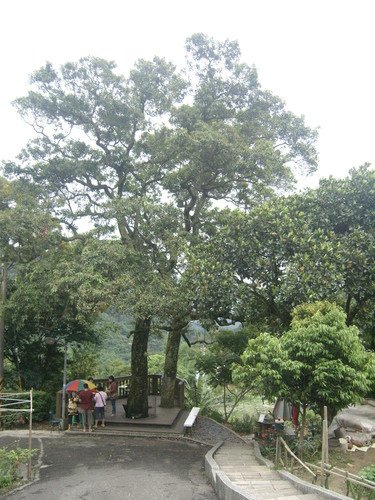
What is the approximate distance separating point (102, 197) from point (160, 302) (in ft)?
20.7

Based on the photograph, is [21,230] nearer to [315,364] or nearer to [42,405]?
[42,405]

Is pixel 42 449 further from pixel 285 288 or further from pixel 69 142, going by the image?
pixel 69 142

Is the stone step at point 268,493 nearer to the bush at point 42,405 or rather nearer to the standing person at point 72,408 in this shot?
the standing person at point 72,408

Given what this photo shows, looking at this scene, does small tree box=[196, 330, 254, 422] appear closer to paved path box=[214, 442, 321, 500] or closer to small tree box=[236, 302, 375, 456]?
paved path box=[214, 442, 321, 500]

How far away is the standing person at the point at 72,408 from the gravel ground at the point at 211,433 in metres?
4.34

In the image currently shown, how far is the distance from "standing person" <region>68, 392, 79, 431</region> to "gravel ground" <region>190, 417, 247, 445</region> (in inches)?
171

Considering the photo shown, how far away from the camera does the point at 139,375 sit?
18781 millimetres

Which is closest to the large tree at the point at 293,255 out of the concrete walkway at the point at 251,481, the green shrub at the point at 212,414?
the concrete walkway at the point at 251,481

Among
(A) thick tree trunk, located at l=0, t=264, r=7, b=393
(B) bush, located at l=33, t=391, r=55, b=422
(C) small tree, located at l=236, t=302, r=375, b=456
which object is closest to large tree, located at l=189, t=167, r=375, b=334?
(C) small tree, located at l=236, t=302, r=375, b=456

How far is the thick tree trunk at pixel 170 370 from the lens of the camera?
807 inches

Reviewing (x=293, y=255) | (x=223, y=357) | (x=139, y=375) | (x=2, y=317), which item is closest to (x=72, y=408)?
(x=139, y=375)

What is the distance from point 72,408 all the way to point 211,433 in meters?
5.20

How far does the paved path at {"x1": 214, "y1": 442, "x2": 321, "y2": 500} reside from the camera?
8617mm

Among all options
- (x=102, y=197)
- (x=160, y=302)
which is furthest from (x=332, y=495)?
(x=102, y=197)
